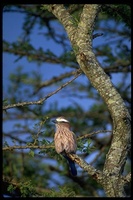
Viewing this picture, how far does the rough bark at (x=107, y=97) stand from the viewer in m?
A: 3.04

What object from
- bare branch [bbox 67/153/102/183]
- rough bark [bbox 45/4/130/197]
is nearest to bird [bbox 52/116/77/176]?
bare branch [bbox 67/153/102/183]

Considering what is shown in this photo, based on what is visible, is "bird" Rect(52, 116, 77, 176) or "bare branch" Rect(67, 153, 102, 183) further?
"bird" Rect(52, 116, 77, 176)

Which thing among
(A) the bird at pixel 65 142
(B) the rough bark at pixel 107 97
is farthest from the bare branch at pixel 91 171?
(A) the bird at pixel 65 142

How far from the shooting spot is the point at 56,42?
6695mm

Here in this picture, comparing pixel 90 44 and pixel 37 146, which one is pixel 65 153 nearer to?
pixel 37 146

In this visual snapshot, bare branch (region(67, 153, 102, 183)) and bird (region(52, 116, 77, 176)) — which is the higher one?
bird (region(52, 116, 77, 176))

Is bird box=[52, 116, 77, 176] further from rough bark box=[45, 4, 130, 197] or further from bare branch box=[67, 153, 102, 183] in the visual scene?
rough bark box=[45, 4, 130, 197]

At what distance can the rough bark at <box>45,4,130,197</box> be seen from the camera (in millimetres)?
3035

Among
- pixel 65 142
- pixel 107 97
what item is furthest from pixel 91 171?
pixel 107 97

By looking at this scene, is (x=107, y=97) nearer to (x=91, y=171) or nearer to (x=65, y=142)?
(x=65, y=142)

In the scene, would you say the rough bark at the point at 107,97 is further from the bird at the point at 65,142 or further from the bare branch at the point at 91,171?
the bird at the point at 65,142

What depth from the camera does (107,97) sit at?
3.41 m
